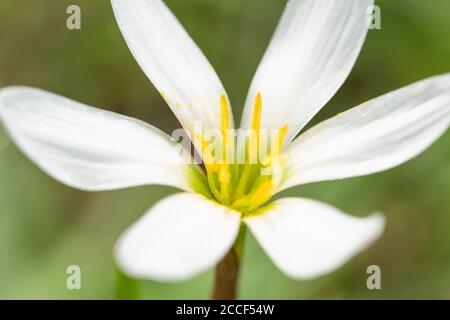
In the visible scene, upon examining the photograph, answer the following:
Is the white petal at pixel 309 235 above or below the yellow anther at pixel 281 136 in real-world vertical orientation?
below

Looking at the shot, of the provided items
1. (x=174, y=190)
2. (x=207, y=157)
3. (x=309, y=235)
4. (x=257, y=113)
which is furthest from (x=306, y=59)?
(x=174, y=190)

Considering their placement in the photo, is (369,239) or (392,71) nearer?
(369,239)

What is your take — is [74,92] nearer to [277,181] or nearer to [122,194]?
[122,194]

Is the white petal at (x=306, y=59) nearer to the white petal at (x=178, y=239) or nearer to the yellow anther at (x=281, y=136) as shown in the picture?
the yellow anther at (x=281, y=136)

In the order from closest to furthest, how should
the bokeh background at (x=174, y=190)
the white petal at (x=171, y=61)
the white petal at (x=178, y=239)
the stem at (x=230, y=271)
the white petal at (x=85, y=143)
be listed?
the white petal at (x=178, y=239), the white petal at (x=85, y=143), the stem at (x=230, y=271), the white petal at (x=171, y=61), the bokeh background at (x=174, y=190)

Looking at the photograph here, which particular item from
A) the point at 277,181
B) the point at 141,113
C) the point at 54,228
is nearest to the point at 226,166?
the point at 277,181

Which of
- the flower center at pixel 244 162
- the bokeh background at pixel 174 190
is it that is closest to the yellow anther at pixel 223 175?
the flower center at pixel 244 162

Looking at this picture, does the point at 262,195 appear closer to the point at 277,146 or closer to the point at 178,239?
the point at 277,146
